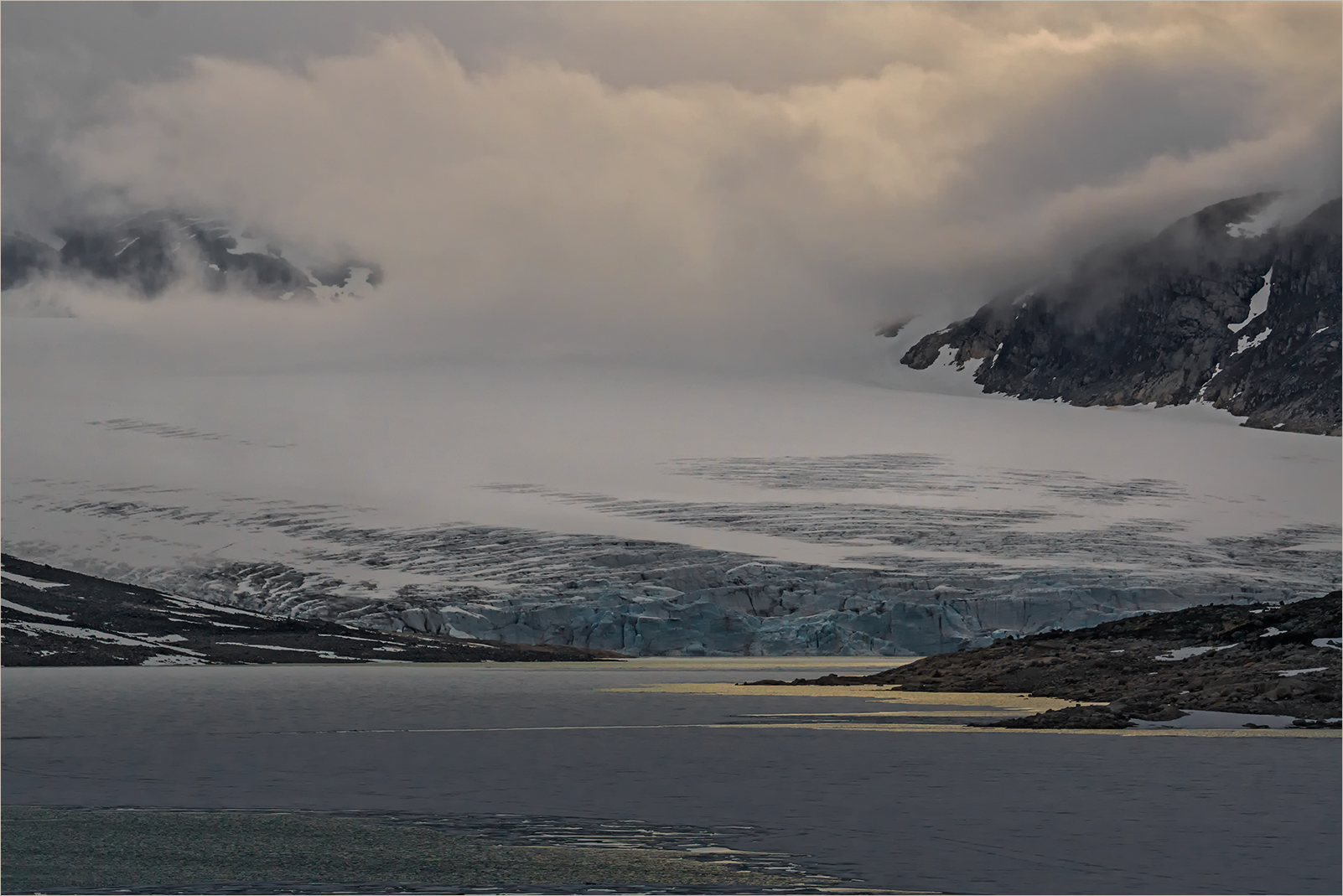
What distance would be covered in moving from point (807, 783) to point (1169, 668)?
2285 centimetres

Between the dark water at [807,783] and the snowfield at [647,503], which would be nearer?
the dark water at [807,783]

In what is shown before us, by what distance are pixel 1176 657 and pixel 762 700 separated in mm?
11337

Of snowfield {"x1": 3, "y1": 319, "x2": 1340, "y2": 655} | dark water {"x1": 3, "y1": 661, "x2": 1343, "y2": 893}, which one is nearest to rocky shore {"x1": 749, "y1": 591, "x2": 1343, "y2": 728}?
dark water {"x1": 3, "y1": 661, "x2": 1343, "y2": 893}

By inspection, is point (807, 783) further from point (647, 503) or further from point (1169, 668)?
point (647, 503)

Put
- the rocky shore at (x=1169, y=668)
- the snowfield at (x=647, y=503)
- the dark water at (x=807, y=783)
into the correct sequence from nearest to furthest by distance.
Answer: the dark water at (x=807, y=783)
the rocky shore at (x=1169, y=668)
the snowfield at (x=647, y=503)

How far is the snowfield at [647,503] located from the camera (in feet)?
333

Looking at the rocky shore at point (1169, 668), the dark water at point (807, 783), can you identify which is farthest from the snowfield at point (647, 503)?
the dark water at point (807, 783)

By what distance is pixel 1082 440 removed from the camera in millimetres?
161875

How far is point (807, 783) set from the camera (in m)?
20.2

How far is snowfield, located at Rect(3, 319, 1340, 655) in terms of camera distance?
102 meters

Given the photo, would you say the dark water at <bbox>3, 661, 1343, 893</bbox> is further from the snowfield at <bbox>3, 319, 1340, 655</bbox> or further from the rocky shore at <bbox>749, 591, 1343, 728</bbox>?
the snowfield at <bbox>3, 319, 1340, 655</bbox>

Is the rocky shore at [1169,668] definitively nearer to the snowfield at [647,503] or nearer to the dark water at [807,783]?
the dark water at [807,783]

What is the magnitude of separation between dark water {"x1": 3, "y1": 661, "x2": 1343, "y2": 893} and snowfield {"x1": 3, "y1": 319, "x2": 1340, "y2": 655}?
65.0 metres

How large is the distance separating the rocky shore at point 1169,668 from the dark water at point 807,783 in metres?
4.99
